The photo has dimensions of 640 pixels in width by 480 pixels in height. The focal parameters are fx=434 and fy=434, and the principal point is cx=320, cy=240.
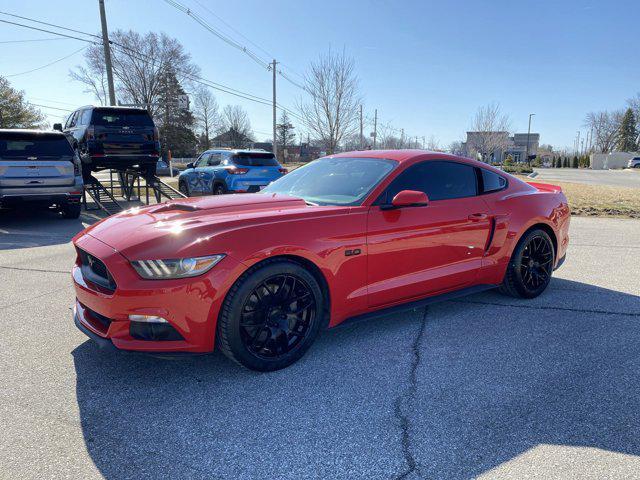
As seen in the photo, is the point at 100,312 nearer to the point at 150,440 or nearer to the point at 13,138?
the point at 150,440

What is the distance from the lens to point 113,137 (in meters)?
10.6

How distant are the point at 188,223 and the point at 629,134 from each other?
4267 inches

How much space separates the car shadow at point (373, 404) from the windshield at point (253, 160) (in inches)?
351

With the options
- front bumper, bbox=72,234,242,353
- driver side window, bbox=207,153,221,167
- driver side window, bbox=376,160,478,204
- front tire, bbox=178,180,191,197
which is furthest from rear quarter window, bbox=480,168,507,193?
front tire, bbox=178,180,191,197

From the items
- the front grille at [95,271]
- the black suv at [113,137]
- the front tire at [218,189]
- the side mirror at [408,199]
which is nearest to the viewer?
the front grille at [95,271]

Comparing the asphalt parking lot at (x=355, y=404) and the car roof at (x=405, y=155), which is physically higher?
the car roof at (x=405, y=155)

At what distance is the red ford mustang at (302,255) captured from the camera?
8.68 ft

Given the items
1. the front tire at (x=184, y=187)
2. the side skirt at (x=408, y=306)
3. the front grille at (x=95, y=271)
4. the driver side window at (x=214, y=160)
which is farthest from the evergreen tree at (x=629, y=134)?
the front grille at (x=95, y=271)

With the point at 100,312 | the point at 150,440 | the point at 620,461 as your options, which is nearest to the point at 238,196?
the point at 100,312

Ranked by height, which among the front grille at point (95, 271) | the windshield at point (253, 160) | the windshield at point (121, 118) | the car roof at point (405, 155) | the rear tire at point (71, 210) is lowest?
the rear tire at point (71, 210)

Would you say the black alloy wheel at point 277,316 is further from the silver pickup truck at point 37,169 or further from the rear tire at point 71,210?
the rear tire at point 71,210

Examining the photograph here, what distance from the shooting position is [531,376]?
2.98 meters

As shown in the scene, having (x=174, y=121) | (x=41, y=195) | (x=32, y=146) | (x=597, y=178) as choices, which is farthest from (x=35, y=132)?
(x=174, y=121)

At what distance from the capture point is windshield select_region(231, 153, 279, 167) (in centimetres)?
1193
